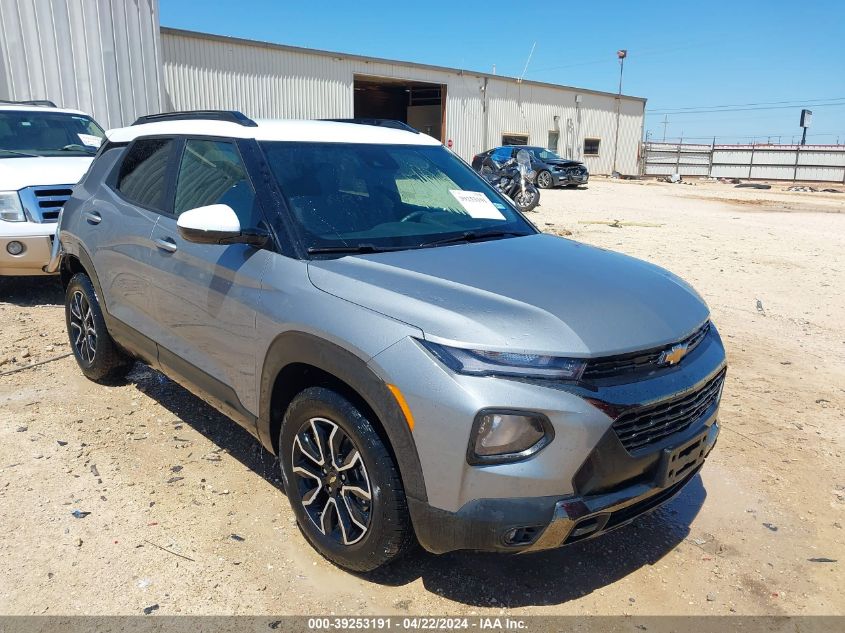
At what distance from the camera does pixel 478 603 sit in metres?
2.67

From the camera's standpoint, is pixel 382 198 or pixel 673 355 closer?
pixel 673 355

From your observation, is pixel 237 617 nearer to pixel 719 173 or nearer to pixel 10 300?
pixel 10 300

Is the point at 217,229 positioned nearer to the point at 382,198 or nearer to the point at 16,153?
the point at 382,198

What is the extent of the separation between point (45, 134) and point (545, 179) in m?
18.8

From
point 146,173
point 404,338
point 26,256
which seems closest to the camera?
Result: point 404,338

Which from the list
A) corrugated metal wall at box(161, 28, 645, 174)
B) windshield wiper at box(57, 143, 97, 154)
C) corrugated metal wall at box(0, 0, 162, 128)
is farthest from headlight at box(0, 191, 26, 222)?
corrugated metal wall at box(161, 28, 645, 174)

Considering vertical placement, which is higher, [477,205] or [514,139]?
[514,139]

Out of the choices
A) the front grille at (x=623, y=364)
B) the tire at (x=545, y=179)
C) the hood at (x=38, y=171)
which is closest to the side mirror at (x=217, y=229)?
the front grille at (x=623, y=364)

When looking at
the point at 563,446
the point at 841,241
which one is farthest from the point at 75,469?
the point at 841,241

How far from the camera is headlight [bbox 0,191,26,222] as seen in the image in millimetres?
6488

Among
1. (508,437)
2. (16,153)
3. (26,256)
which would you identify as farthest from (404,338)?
(16,153)

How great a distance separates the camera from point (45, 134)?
8.12m

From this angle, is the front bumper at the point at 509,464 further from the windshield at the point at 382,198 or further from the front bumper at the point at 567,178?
the front bumper at the point at 567,178

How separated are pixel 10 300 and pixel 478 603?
663 cm
